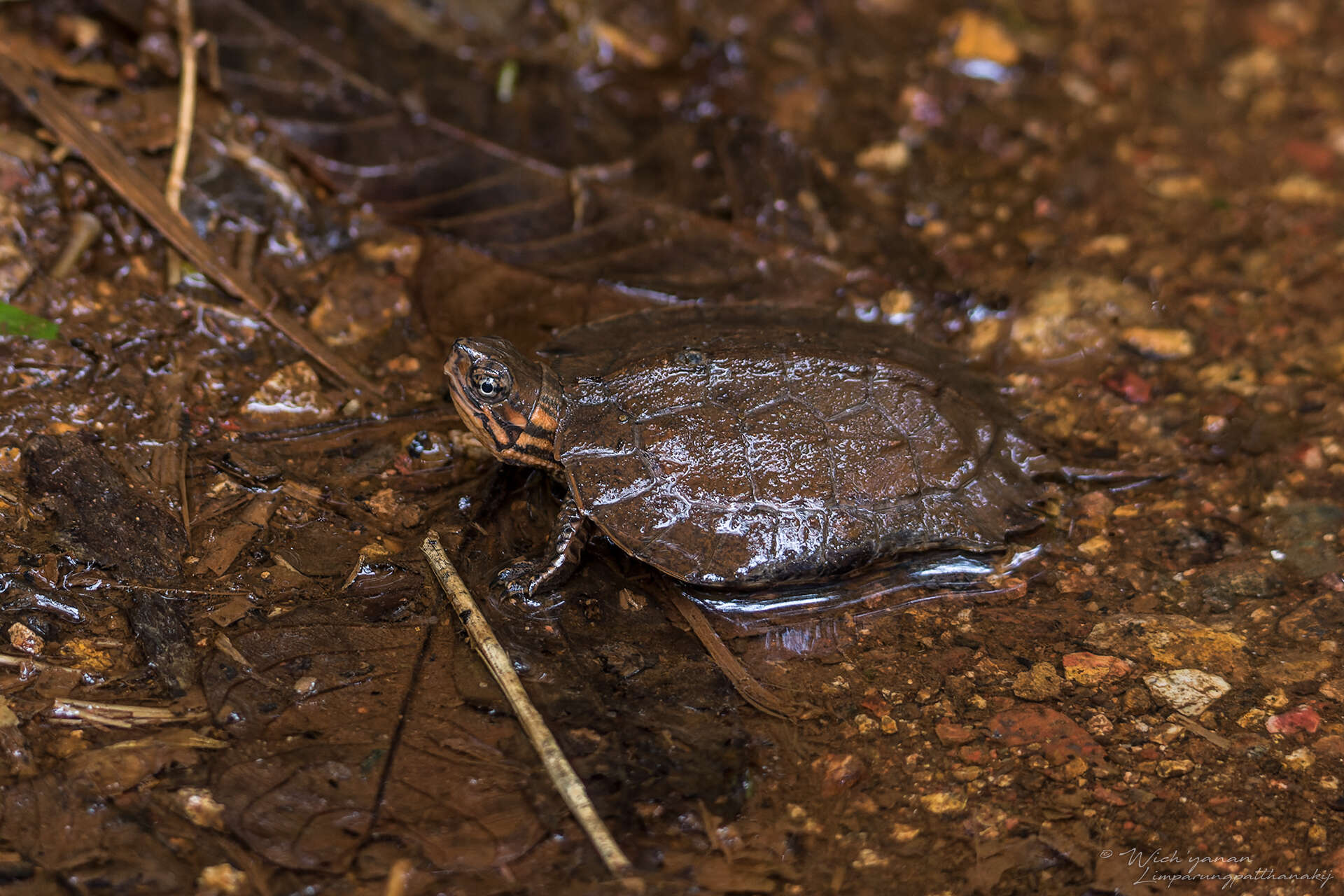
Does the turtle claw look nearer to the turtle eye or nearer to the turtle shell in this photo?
the turtle shell

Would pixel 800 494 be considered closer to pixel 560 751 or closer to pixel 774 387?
pixel 774 387

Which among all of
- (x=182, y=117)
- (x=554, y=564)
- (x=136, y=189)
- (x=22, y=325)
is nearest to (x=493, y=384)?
(x=554, y=564)

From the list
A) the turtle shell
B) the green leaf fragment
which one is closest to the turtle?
the turtle shell

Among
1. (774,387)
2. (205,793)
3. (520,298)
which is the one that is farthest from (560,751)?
(520,298)

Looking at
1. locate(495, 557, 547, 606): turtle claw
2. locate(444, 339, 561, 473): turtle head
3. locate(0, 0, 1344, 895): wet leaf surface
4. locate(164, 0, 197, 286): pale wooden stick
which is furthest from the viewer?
locate(164, 0, 197, 286): pale wooden stick

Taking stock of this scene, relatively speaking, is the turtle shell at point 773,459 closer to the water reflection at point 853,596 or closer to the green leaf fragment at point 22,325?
the water reflection at point 853,596

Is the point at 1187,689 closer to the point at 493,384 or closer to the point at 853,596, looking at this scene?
the point at 853,596
